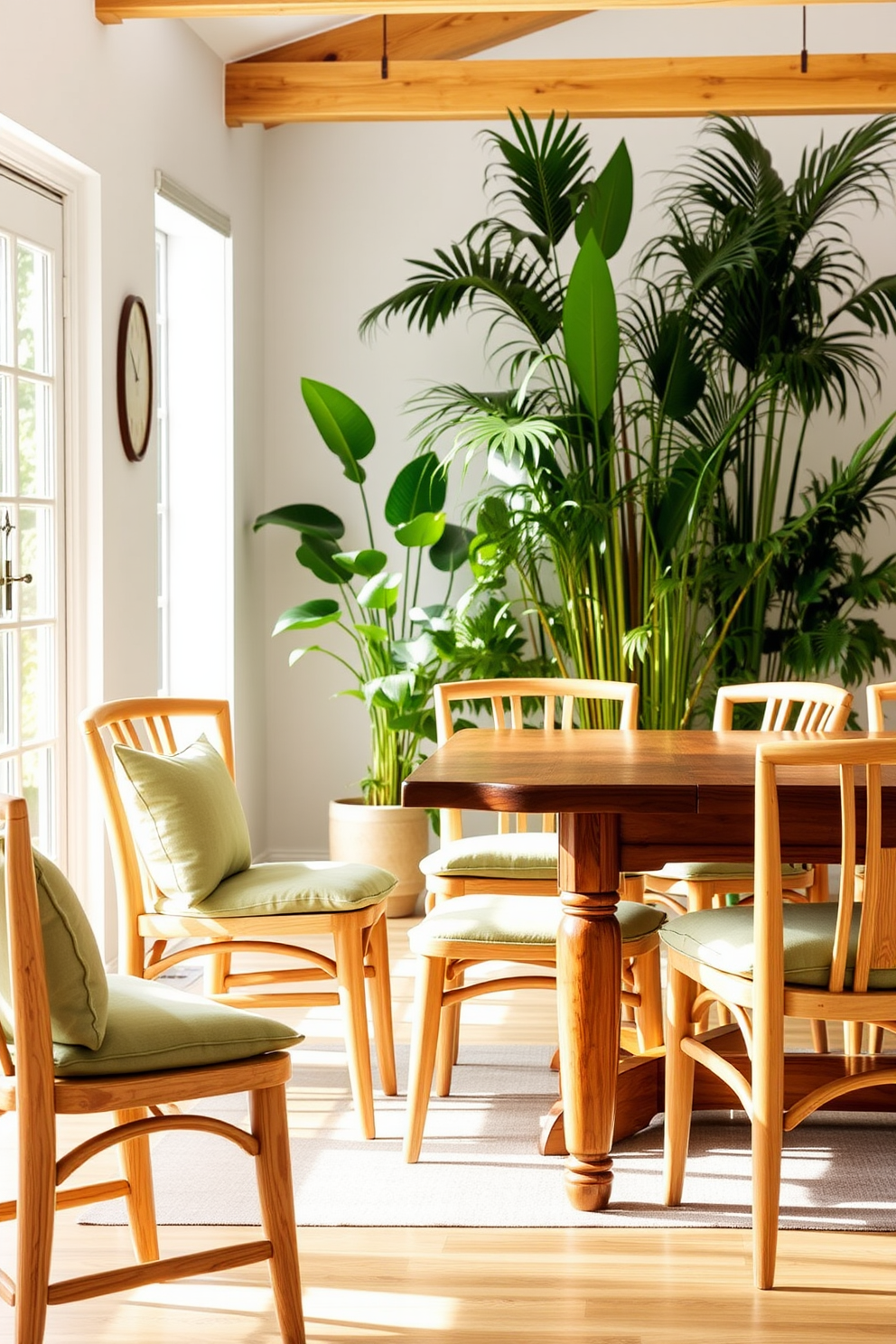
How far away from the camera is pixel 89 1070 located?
194cm

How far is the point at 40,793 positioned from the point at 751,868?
6.07 feet

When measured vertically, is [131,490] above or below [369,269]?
below

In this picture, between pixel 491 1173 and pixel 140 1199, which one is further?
pixel 491 1173

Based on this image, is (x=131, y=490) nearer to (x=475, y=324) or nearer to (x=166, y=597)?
(x=166, y=597)

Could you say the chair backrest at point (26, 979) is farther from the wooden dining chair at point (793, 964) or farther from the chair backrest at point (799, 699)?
the chair backrest at point (799, 699)

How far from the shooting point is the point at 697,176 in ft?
18.4

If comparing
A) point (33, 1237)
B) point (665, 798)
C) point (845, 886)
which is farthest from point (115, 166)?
point (33, 1237)

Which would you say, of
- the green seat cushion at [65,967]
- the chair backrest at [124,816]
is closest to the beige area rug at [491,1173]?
the chair backrest at [124,816]

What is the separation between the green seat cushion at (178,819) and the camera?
2.91 meters

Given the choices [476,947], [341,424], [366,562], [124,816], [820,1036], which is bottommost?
[820,1036]

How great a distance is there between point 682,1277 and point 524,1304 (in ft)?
0.89

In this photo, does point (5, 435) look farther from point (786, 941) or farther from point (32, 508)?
point (786, 941)

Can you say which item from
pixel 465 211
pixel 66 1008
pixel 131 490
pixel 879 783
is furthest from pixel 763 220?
pixel 66 1008

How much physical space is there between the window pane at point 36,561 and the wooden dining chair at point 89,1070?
1886 mm
